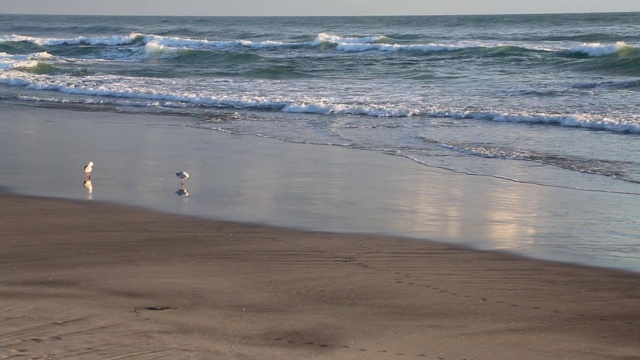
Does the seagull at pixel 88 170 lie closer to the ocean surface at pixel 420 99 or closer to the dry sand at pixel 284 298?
the dry sand at pixel 284 298

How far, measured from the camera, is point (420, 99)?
1789 centimetres

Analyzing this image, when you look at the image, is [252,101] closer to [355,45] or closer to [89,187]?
[89,187]

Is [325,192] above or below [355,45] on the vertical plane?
below

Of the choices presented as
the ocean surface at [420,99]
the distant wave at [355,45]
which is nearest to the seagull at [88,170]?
the ocean surface at [420,99]

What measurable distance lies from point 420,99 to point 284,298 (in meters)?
12.8

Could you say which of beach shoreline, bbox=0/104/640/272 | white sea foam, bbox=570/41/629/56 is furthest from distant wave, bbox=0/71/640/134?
white sea foam, bbox=570/41/629/56

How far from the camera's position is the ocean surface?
11242 mm

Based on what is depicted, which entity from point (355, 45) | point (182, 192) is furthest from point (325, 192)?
point (355, 45)

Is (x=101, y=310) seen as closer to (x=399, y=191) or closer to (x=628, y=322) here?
(x=628, y=322)

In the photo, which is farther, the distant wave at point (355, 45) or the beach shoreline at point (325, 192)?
the distant wave at point (355, 45)

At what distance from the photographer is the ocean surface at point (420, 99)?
1124cm

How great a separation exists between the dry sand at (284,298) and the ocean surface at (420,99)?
5.18 feet

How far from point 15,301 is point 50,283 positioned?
460 millimetres

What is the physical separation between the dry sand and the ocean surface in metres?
1.58
